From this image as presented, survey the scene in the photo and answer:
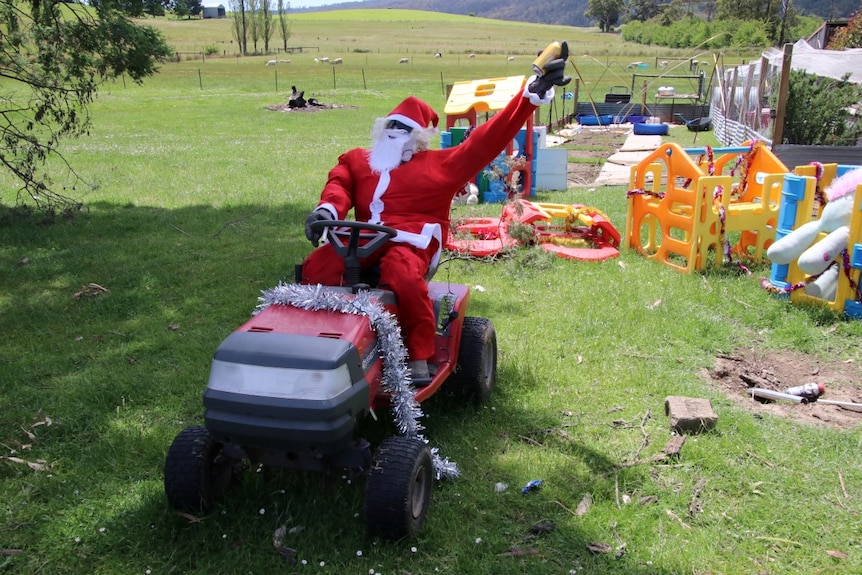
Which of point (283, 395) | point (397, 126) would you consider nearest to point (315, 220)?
point (397, 126)

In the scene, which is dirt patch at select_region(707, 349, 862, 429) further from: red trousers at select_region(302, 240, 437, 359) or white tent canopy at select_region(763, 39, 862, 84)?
white tent canopy at select_region(763, 39, 862, 84)

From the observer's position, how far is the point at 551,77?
348 centimetres

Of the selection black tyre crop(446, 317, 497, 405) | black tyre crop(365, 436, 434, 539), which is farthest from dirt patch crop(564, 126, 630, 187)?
black tyre crop(365, 436, 434, 539)

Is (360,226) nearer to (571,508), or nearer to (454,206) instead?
(571,508)

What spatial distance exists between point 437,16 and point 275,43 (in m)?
70.6

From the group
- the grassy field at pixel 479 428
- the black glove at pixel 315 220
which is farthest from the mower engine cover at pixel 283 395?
the black glove at pixel 315 220

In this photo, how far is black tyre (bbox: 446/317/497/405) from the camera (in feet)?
12.9

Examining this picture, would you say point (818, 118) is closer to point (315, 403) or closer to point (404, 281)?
point (404, 281)

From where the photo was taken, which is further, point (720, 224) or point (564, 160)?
point (564, 160)

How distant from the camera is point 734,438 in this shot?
3666mm

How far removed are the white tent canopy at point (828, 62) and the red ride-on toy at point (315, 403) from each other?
12.3 meters

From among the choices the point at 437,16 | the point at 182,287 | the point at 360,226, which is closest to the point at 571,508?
the point at 360,226

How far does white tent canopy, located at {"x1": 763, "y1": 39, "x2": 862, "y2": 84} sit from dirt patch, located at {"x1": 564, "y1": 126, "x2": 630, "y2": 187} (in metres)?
3.59

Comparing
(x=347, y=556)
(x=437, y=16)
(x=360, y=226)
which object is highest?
(x=437, y=16)
